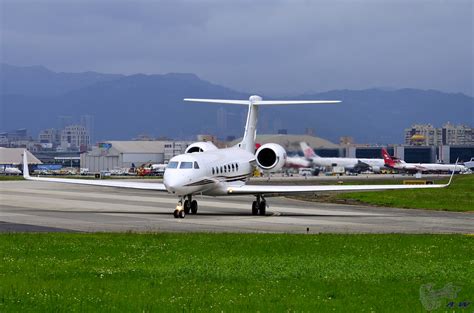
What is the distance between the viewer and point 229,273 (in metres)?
19.7

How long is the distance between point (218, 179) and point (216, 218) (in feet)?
12.0

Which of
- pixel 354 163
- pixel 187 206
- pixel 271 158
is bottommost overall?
pixel 187 206

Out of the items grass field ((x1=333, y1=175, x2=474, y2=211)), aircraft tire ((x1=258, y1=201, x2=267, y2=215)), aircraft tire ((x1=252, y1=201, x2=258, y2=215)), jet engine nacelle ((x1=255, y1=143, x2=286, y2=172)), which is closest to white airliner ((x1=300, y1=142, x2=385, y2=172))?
grass field ((x1=333, y1=175, x2=474, y2=211))

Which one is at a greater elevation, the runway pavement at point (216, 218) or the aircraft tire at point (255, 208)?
the aircraft tire at point (255, 208)

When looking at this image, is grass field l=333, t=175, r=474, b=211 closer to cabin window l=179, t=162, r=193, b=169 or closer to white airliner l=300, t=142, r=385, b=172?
cabin window l=179, t=162, r=193, b=169

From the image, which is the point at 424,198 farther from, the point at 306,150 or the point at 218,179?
the point at 306,150

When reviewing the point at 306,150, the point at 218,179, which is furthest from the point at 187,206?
the point at 306,150

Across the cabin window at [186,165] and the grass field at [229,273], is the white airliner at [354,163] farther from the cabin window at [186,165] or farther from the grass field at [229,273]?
the grass field at [229,273]

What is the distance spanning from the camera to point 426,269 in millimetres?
20625

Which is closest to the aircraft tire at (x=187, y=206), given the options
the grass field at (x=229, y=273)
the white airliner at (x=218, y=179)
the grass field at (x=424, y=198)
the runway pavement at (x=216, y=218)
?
the white airliner at (x=218, y=179)

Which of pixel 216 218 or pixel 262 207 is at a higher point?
pixel 262 207

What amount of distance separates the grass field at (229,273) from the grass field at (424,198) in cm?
2509

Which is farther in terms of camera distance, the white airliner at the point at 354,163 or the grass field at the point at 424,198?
the white airliner at the point at 354,163

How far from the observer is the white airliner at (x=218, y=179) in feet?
139
